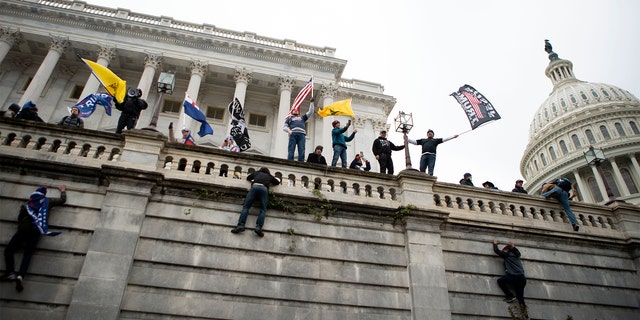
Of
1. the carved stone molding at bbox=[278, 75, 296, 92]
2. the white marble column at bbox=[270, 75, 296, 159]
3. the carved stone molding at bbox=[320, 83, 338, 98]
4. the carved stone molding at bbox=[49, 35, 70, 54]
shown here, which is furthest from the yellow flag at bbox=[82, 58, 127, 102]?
the carved stone molding at bbox=[320, 83, 338, 98]

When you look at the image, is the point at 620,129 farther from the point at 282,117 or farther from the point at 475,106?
the point at 475,106

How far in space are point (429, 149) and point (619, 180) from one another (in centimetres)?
6809

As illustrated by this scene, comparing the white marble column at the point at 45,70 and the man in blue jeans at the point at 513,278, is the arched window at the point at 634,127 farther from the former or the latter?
the white marble column at the point at 45,70

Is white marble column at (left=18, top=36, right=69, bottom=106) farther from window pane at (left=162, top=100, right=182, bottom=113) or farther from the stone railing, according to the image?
the stone railing

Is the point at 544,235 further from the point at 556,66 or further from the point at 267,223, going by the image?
the point at 556,66

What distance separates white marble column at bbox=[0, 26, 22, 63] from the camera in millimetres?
27127

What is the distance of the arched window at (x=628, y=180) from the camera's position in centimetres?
6631

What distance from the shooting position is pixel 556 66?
102m

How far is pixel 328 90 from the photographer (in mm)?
31562

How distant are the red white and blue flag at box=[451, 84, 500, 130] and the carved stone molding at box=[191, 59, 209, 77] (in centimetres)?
1973

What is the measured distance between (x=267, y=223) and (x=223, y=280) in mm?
1775

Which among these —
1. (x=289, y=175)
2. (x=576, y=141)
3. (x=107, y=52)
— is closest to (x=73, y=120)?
(x=289, y=175)

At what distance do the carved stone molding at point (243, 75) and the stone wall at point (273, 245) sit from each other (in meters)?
19.8

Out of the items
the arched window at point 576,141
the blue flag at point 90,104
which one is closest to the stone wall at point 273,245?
the blue flag at point 90,104
